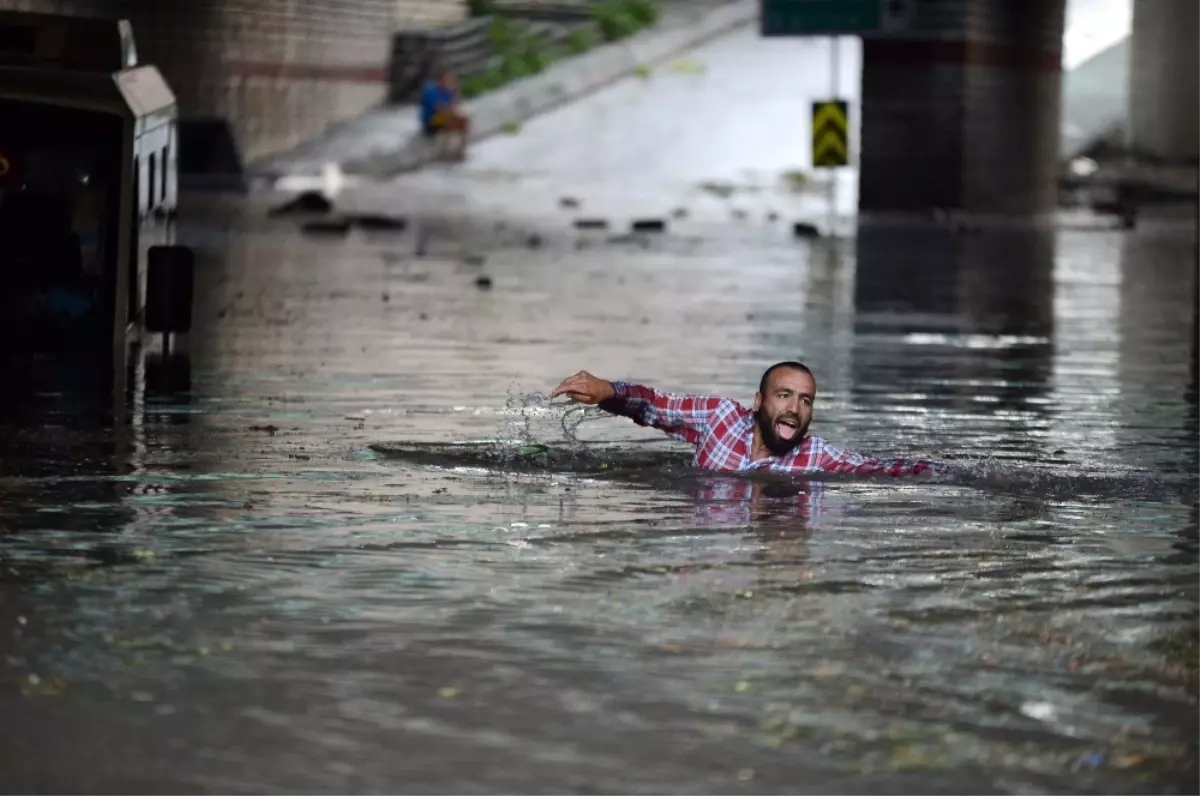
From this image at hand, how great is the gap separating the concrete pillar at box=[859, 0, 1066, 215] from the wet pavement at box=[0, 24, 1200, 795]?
25.7 m

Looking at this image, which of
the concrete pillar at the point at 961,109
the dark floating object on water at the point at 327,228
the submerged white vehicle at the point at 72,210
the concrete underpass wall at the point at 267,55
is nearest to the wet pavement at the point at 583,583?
the submerged white vehicle at the point at 72,210

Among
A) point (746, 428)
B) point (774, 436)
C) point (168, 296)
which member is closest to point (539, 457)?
point (746, 428)

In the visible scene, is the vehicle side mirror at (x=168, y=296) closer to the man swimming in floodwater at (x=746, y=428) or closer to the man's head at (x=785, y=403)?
the man swimming in floodwater at (x=746, y=428)

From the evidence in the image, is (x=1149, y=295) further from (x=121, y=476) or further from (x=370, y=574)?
(x=370, y=574)

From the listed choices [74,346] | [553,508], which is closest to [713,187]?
[74,346]

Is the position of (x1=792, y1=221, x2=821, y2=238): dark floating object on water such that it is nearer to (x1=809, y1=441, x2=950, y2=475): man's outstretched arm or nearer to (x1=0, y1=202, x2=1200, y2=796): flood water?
(x1=0, y1=202, x2=1200, y2=796): flood water

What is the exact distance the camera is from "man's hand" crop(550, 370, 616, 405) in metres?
10.8

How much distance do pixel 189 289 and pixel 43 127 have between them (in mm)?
1357

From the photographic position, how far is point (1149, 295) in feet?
88.5

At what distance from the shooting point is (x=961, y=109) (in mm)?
A: 44750

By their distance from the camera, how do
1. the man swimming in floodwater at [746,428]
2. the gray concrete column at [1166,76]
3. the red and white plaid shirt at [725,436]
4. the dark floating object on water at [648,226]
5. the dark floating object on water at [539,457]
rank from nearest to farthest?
the man swimming in floodwater at [746,428]
the red and white plaid shirt at [725,436]
the dark floating object on water at [539,457]
the dark floating object on water at [648,226]
the gray concrete column at [1166,76]

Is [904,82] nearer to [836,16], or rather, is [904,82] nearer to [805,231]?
[836,16]

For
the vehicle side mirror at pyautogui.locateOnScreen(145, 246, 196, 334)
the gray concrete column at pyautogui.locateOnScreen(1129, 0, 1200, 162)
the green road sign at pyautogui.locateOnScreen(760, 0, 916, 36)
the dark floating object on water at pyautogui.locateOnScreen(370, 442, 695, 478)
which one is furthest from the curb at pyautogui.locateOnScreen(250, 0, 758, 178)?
the dark floating object on water at pyautogui.locateOnScreen(370, 442, 695, 478)

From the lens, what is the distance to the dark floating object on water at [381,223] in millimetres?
37938
